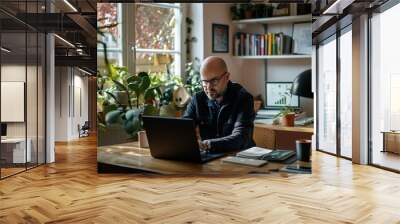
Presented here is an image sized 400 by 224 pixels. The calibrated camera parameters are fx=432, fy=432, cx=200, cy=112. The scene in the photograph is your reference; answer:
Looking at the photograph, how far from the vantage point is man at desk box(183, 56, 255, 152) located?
4.76 meters

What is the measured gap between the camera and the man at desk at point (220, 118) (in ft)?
15.6

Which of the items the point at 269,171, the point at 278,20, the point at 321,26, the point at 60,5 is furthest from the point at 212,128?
the point at 60,5

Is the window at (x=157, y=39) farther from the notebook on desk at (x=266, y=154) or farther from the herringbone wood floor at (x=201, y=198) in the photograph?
the herringbone wood floor at (x=201, y=198)

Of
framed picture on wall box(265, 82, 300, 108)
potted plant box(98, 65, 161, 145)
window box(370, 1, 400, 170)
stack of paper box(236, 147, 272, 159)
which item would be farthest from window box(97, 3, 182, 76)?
window box(370, 1, 400, 170)

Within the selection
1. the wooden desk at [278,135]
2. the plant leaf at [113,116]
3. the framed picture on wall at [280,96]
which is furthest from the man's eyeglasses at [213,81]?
the plant leaf at [113,116]

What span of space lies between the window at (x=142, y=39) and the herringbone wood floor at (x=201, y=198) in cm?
131

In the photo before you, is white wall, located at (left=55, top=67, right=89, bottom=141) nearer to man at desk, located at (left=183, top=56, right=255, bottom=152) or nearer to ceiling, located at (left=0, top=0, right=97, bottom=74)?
ceiling, located at (left=0, top=0, right=97, bottom=74)

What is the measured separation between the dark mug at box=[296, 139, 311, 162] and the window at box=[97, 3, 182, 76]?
160cm

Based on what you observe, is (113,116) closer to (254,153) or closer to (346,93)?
(254,153)

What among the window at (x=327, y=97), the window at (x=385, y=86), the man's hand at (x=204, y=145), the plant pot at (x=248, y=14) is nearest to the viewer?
the man's hand at (x=204, y=145)

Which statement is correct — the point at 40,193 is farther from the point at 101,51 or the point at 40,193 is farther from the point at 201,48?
the point at 201,48

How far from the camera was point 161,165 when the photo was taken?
497 cm

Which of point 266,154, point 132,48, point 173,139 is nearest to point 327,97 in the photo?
point 266,154

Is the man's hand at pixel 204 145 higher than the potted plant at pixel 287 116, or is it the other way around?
the potted plant at pixel 287 116
